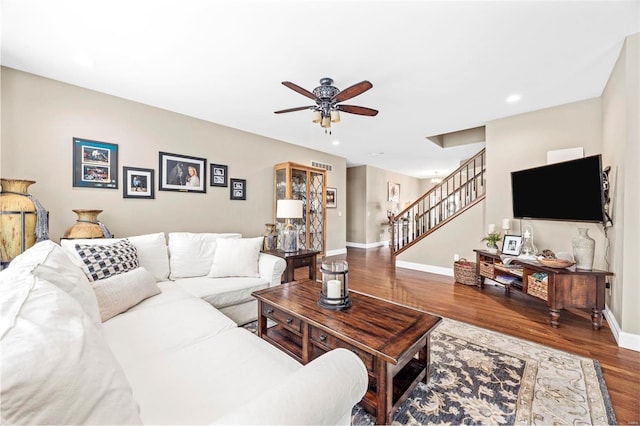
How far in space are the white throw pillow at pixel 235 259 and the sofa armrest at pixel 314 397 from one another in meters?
→ 1.92

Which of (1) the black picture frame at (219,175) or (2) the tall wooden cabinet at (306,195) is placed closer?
(1) the black picture frame at (219,175)

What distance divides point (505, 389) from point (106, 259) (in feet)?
9.87

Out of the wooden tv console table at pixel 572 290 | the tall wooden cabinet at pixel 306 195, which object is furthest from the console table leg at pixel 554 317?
the tall wooden cabinet at pixel 306 195

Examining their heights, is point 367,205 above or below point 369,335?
above

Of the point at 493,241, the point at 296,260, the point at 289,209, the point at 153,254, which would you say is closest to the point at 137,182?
the point at 153,254

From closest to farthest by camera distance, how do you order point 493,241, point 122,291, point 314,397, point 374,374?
point 314,397
point 374,374
point 122,291
point 493,241

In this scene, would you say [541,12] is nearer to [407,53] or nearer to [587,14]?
[587,14]

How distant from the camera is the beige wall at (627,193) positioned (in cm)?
209

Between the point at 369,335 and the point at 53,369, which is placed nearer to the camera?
the point at 53,369

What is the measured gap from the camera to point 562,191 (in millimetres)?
2805

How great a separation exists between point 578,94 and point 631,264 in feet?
6.68

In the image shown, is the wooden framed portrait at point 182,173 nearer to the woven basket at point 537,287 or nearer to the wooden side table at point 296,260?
the wooden side table at point 296,260

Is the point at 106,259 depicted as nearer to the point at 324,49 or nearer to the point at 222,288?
the point at 222,288

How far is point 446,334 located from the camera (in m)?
2.35
